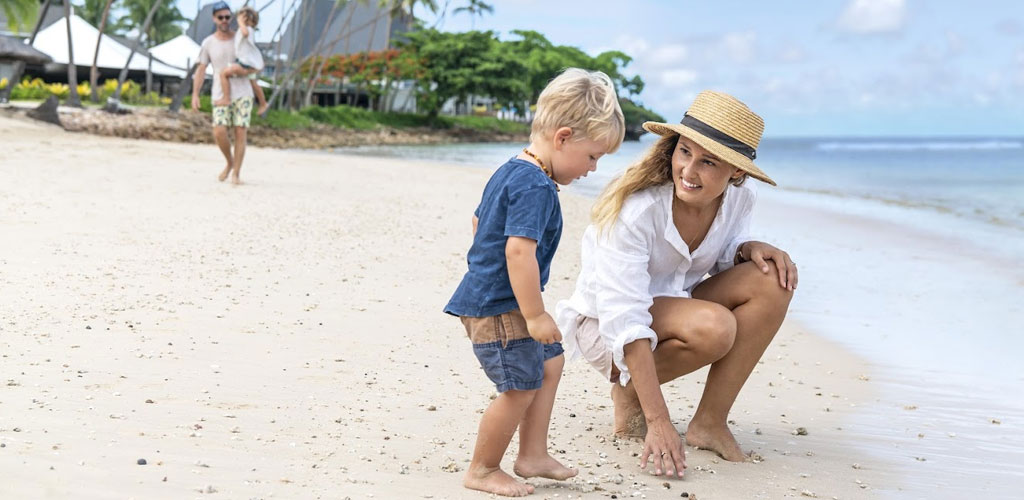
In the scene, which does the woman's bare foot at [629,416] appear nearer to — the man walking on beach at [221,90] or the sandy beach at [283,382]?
the sandy beach at [283,382]

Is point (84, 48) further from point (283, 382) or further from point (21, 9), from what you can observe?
point (283, 382)

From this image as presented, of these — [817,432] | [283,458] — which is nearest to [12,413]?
[283,458]

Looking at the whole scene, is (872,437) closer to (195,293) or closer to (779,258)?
(779,258)

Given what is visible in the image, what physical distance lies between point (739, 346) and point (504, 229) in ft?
3.45

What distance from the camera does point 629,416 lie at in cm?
342

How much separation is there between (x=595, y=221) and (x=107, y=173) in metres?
7.88

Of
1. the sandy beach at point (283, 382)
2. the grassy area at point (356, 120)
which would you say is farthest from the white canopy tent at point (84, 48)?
the sandy beach at point (283, 382)

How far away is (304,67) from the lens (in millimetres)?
46812

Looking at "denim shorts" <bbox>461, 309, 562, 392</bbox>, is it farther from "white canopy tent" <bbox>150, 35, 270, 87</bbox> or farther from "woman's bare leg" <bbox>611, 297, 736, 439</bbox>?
"white canopy tent" <bbox>150, 35, 270, 87</bbox>

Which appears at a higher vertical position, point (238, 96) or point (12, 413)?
point (238, 96)

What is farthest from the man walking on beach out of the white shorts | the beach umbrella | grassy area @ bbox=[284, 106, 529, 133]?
grassy area @ bbox=[284, 106, 529, 133]

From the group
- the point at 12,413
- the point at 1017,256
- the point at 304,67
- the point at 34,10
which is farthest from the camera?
the point at 304,67

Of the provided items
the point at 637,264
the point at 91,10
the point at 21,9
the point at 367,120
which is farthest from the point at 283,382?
the point at 91,10

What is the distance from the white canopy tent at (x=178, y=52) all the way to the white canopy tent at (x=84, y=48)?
321mm
